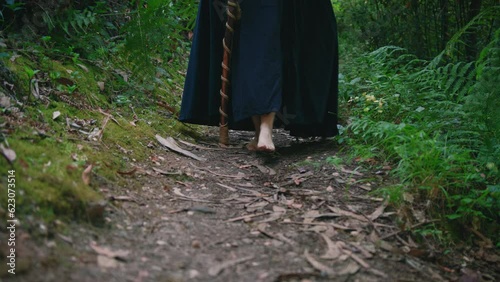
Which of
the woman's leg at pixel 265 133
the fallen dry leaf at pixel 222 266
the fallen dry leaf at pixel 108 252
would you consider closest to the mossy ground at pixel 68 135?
the fallen dry leaf at pixel 108 252

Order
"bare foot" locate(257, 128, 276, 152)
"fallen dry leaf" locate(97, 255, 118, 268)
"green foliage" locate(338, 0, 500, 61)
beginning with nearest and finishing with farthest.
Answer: "fallen dry leaf" locate(97, 255, 118, 268) → "bare foot" locate(257, 128, 276, 152) → "green foliage" locate(338, 0, 500, 61)

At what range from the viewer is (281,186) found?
8.21 ft

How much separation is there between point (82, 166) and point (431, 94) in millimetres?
2333

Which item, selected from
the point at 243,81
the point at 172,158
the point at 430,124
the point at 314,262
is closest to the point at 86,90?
the point at 172,158

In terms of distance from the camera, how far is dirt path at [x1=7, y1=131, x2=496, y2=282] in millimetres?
1473

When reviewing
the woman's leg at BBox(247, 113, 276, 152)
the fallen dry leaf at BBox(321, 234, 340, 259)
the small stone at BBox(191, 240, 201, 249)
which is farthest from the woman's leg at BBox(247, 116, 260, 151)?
the small stone at BBox(191, 240, 201, 249)

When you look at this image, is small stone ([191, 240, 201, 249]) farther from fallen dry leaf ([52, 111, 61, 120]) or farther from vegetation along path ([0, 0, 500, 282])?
fallen dry leaf ([52, 111, 61, 120])

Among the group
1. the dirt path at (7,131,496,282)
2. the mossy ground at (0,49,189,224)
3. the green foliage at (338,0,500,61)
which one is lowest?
the dirt path at (7,131,496,282)

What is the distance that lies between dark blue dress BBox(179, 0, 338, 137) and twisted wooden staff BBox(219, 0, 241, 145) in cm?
5

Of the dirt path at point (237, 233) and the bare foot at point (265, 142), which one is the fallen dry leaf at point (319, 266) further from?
the bare foot at point (265, 142)

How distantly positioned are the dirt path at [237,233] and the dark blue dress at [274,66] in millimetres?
563

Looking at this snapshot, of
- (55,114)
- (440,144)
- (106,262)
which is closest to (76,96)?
(55,114)

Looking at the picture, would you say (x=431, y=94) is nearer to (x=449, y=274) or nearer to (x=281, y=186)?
(x=281, y=186)

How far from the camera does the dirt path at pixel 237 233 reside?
147cm
